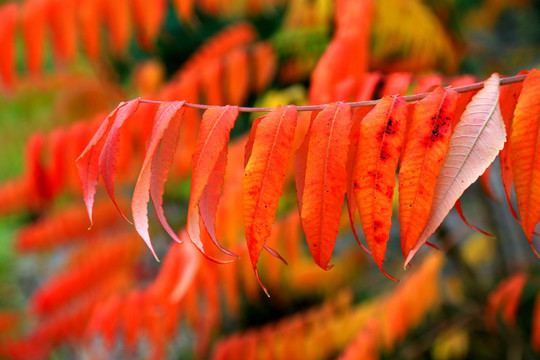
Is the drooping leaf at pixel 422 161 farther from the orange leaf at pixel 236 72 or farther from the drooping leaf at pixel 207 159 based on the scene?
the orange leaf at pixel 236 72

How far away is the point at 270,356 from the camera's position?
6.45 feet

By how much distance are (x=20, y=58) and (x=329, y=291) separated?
168 inches

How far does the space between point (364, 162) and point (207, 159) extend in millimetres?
186

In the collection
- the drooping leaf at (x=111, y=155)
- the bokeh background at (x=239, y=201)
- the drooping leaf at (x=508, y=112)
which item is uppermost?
the drooping leaf at (x=111, y=155)

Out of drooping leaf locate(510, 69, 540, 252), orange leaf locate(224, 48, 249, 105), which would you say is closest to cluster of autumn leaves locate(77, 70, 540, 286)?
drooping leaf locate(510, 69, 540, 252)

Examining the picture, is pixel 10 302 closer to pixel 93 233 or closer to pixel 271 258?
pixel 93 233

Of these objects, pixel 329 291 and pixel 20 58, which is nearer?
pixel 329 291

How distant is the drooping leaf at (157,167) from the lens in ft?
2.11

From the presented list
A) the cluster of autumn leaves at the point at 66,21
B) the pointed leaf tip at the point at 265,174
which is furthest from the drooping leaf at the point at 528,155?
the cluster of autumn leaves at the point at 66,21

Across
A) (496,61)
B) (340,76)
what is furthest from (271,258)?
(496,61)

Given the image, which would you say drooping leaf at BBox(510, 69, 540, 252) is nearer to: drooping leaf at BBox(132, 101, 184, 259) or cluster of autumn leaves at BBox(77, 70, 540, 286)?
cluster of autumn leaves at BBox(77, 70, 540, 286)

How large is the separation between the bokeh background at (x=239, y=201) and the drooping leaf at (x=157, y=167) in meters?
0.44

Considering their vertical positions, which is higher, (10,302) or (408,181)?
(408,181)

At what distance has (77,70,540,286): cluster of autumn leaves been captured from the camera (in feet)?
1.96
